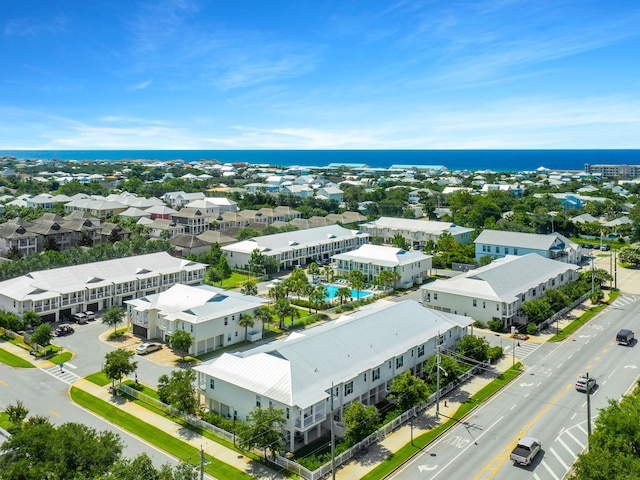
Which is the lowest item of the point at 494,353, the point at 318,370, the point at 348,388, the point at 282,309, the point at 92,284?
the point at 494,353

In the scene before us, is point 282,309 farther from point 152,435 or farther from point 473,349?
point 152,435

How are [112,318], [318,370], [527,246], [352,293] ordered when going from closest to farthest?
1. [318,370]
2. [112,318]
3. [352,293]
4. [527,246]

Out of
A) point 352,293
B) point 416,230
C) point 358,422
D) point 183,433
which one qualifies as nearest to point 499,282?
point 352,293

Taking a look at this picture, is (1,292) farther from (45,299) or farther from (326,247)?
(326,247)

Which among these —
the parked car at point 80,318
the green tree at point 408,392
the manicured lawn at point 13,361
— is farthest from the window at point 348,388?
the parked car at point 80,318

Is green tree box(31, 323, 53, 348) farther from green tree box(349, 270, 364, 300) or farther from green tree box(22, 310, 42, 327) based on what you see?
green tree box(349, 270, 364, 300)

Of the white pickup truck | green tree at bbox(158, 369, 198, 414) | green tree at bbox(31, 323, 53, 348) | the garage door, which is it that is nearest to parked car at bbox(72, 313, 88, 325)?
the garage door

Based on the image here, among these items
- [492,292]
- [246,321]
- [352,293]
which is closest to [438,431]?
[246,321]

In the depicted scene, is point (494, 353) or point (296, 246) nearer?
point (494, 353)

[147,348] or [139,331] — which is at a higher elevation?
[139,331]

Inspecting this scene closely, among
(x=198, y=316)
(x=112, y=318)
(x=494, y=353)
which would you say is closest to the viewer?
(x=494, y=353)
